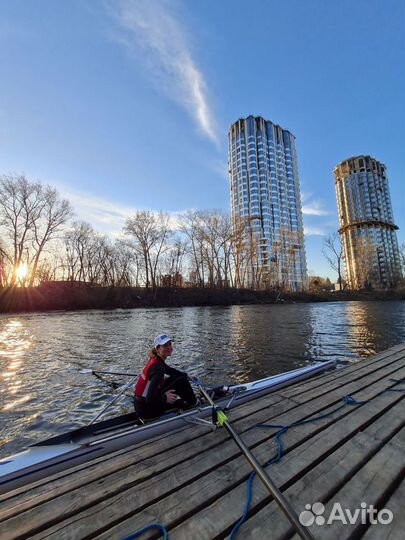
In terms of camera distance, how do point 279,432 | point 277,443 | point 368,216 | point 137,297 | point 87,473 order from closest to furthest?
point 87,473
point 277,443
point 279,432
point 137,297
point 368,216

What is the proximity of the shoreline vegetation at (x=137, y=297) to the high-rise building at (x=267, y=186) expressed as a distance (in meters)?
31.6

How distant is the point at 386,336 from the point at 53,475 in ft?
56.9

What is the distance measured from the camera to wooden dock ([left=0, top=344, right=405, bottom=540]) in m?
2.05

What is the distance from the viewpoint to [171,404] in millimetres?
4785

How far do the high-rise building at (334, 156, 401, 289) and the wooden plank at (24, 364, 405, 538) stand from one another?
3604 inches

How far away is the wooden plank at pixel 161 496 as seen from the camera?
2.09m

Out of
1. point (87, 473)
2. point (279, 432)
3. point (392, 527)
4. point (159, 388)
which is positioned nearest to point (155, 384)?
point (159, 388)

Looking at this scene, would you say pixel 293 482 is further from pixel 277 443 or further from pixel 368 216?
pixel 368 216

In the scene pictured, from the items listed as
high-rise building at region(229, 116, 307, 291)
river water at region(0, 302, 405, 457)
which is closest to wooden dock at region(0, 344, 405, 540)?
river water at region(0, 302, 405, 457)

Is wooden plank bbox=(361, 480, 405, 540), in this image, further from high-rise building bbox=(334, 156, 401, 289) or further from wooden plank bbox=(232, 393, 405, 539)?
high-rise building bbox=(334, 156, 401, 289)

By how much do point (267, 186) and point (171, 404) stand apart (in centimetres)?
10781

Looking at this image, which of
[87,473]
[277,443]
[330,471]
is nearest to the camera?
[330,471]

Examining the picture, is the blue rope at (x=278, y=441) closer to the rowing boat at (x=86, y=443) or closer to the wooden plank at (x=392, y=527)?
the wooden plank at (x=392, y=527)

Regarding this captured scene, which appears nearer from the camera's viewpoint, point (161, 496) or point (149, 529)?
point (149, 529)
